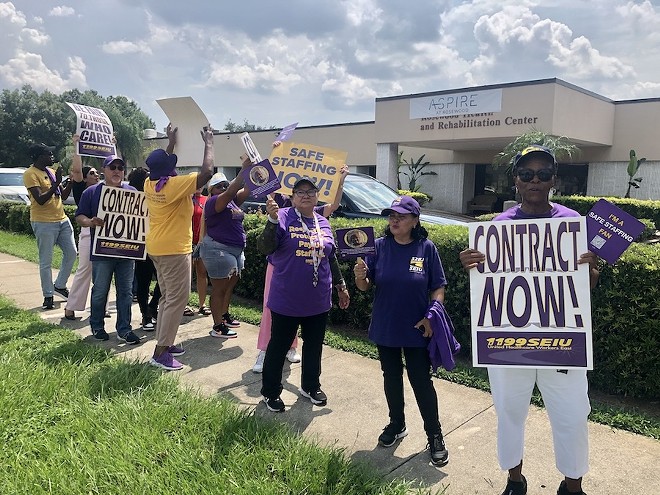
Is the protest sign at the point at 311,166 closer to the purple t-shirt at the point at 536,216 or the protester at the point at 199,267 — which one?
the purple t-shirt at the point at 536,216

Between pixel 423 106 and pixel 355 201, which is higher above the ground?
pixel 423 106

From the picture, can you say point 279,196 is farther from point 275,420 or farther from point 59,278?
point 59,278

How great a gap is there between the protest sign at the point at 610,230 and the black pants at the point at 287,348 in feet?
6.88

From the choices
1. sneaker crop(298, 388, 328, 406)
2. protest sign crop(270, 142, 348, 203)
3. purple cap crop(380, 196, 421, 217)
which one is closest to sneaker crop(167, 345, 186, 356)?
Result: sneaker crop(298, 388, 328, 406)

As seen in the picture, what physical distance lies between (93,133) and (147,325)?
259 cm

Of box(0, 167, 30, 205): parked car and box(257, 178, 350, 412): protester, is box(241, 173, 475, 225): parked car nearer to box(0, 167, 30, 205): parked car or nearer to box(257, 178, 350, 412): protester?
box(257, 178, 350, 412): protester

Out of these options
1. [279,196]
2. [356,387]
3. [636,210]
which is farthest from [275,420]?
[636,210]

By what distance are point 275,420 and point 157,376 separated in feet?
3.96

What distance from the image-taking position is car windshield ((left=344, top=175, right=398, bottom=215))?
25.7 feet

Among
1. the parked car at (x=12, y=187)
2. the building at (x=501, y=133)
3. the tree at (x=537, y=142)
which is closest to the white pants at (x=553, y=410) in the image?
the parked car at (x=12, y=187)

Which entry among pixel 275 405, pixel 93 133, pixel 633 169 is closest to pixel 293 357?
pixel 275 405

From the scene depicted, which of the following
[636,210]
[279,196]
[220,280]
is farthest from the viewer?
[636,210]

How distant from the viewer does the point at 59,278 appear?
24.9 feet

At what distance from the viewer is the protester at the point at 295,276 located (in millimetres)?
3859
